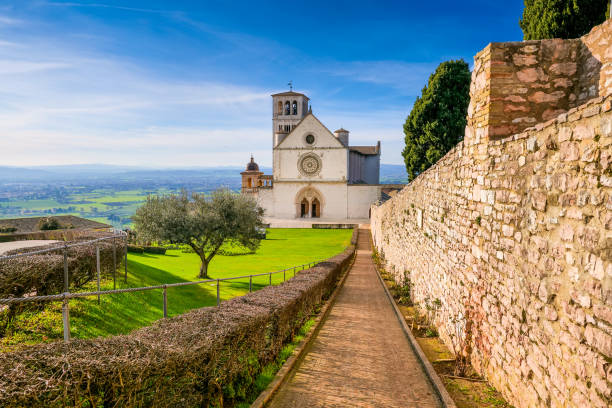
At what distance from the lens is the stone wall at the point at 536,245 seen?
10.3 feet

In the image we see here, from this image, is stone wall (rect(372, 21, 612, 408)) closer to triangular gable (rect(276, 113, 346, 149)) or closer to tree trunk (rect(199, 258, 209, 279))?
tree trunk (rect(199, 258, 209, 279))

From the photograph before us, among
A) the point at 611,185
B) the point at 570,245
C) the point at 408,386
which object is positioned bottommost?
the point at 408,386

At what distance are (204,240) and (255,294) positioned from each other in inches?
573

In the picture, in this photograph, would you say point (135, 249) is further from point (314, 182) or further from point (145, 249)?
point (314, 182)

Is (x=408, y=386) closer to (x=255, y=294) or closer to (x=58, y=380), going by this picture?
(x=255, y=294)

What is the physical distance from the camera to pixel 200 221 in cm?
2077

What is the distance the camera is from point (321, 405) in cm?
522

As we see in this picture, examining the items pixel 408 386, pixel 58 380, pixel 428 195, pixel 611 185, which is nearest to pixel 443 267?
pixel 428 195

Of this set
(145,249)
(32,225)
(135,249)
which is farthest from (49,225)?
(145,249)

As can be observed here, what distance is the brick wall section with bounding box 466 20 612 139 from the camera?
5.50 meters

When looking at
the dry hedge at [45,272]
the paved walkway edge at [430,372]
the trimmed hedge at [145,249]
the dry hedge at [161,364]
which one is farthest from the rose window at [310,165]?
the dry hedge at [161,364]

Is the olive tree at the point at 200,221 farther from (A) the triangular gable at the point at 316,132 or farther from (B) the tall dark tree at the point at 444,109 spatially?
(A) the triangular gable at the point at 316,132

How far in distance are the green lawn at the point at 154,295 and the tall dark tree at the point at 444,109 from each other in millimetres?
11591

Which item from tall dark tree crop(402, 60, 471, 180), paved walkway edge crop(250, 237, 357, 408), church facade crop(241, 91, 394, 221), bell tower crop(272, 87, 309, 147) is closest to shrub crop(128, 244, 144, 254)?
paved walkway edge crop(250, 237, 357, 408)
